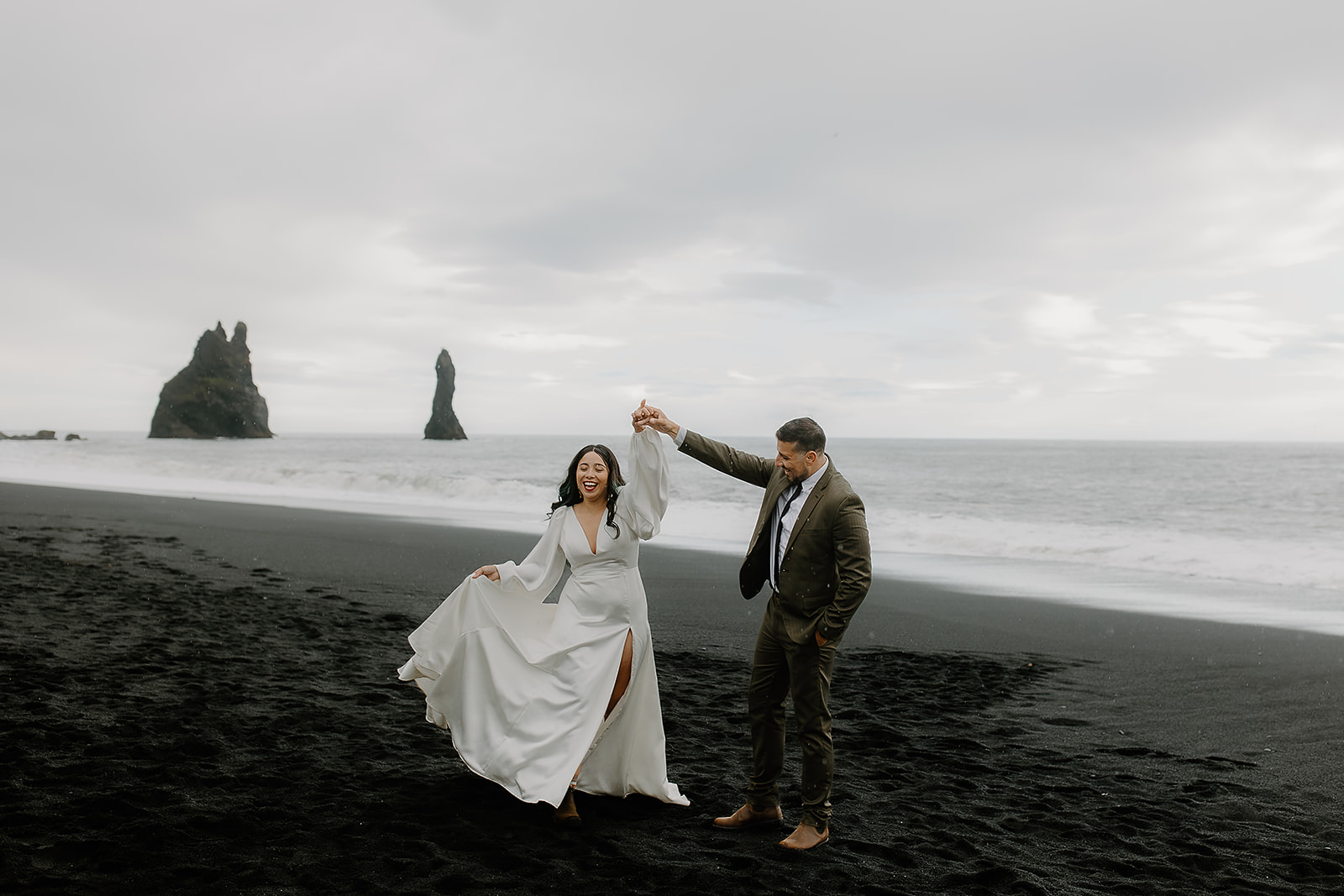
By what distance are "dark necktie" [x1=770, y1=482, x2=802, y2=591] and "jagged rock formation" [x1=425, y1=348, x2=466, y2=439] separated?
366 feet

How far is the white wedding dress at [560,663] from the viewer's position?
425 centimetres

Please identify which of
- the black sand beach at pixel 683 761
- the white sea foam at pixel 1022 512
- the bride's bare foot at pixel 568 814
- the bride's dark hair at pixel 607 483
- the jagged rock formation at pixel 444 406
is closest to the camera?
the black sand beach at pixel 683 761

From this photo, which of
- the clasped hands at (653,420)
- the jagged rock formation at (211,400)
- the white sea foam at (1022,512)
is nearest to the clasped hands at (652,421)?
the clasped hands at (653,420)

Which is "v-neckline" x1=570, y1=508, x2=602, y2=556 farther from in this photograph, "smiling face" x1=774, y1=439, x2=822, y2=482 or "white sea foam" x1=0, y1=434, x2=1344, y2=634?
"white sea foam" x1=0, y1=434, x2=1344, y2=634

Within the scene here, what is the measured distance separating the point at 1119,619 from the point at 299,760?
873 cm

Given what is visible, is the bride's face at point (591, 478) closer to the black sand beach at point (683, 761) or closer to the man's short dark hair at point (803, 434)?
the man's short dark hair at point (803, 434)

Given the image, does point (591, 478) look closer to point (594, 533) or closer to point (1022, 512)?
point (594, 533)

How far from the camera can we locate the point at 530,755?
13.8 feet

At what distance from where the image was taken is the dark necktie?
4.23 meters

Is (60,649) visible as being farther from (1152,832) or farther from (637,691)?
A: (1152,832)

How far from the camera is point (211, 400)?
311 feet

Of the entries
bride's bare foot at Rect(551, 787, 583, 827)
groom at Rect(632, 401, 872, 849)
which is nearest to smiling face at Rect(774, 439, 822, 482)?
groom at Rect(632, 401, 872, 849)

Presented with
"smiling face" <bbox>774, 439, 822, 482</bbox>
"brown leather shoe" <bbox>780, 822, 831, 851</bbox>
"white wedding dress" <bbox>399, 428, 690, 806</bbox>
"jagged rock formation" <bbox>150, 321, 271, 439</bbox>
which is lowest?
"brown leather shoe" <bbox>780, 822, 831, 851</bbox>

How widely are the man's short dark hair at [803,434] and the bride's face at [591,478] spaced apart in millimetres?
972
